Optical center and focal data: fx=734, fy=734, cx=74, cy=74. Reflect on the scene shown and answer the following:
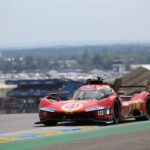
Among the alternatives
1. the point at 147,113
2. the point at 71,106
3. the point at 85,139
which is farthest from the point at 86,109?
the point at 85,139

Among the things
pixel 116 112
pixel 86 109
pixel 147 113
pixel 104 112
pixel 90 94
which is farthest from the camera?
pixel 147 113

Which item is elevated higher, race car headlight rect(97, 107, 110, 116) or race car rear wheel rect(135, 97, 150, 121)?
race car headlight rect(97, 107, 110, 116)

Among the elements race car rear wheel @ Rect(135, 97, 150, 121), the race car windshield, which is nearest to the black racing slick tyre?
the race car windshield

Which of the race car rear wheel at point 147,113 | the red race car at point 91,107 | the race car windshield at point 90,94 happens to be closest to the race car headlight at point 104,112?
the red race car at point 91,107

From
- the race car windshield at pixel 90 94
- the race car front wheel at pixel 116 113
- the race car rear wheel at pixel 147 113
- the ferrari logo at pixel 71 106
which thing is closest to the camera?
the ferrari logo at pixel 71 106

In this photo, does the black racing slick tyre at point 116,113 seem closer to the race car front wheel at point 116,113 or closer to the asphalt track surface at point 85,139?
the race car front wheel at point 116,113

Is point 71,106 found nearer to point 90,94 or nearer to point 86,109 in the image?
point 86,109

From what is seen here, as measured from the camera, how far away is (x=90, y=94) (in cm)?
2155

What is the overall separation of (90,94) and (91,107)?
1247 millimetres

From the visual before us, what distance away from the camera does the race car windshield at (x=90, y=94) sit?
70.4 ft

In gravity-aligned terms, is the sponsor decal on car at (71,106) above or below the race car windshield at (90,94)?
below

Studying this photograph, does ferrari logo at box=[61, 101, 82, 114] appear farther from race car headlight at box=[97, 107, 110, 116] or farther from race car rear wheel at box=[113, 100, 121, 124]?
race car rear wheel at box=[113, 100, 121, 124]

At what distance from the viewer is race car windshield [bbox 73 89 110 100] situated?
70.4ft

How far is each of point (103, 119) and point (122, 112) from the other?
148 cm
